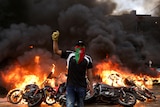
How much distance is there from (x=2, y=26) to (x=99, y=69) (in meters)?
6.52

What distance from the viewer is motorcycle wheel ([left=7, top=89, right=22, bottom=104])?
11.7 metres

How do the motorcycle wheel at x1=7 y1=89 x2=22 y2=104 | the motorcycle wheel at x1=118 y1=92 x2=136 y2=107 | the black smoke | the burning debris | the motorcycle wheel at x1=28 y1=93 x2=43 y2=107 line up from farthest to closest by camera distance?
the black smoke, the burning debris, the motorcycle wheel at x1=7 y1=89 x2=22 y2=104, the motorcycle wheel at x1=28 y1=93 x2=43 y2=107, the motorcycle wheel at x1=118 y1=92 x2=136 y2=107

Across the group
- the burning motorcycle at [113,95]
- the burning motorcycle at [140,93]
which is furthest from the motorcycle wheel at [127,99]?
the burning motorcycle at [140,93]

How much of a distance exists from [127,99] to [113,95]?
0.55 metres

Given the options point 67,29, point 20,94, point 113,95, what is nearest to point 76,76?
point 113,95

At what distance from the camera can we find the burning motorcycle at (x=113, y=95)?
1109cm

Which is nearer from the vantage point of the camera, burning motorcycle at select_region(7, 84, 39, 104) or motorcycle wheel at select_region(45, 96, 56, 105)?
burning motorcycle at select_region(7, 84, 39, 104)

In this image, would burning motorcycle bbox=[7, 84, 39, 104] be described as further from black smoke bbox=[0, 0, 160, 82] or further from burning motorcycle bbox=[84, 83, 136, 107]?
black smoke bbox=[0, 0, 160, 82]

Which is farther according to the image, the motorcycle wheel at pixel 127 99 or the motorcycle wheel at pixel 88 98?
the motorcycle wheel at pixel 88 98

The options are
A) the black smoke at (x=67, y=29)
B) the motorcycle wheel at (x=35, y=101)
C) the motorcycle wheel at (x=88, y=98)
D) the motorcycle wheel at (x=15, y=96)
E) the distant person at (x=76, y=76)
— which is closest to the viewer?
the distant person at (x=76, y=76)

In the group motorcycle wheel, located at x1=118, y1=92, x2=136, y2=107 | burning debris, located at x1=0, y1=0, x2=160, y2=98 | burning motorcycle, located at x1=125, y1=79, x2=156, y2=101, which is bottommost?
motorcycle wheel, located at x1=118, y1=92, x2=136, y2=107

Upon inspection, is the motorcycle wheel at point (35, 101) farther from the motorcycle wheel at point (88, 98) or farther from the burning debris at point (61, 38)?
the burning debris at point (61, 38)

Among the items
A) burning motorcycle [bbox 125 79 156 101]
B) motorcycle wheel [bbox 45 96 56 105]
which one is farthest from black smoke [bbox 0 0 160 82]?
burning motorcycle [bbox 125 79 156 101]

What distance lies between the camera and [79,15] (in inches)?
873
